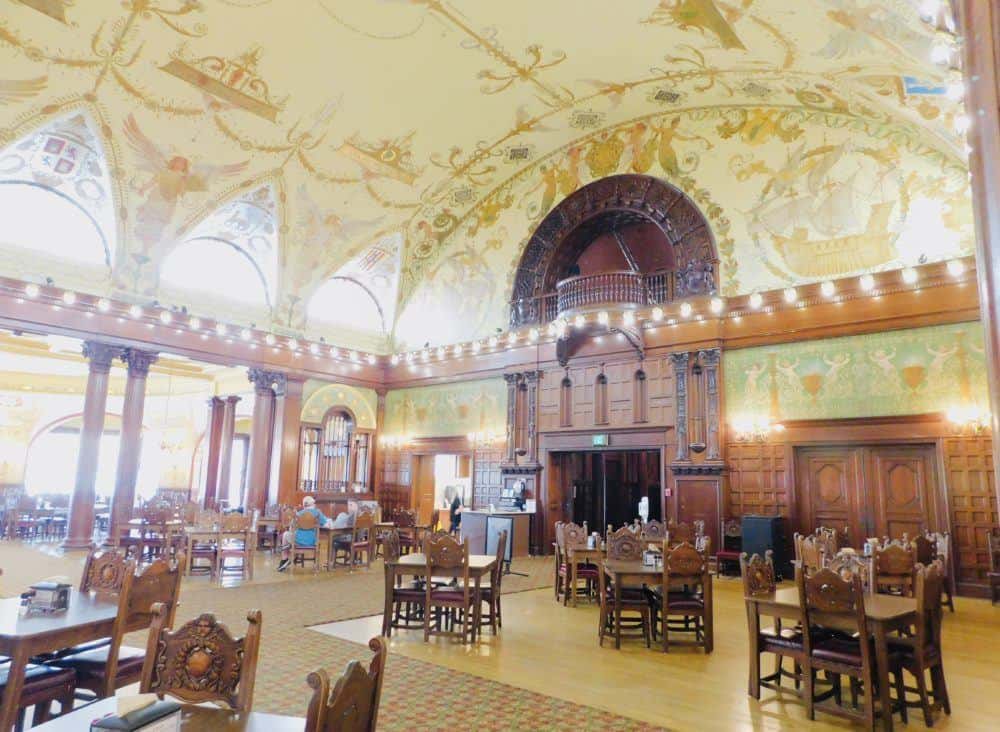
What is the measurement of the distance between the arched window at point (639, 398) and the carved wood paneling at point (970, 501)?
496cm

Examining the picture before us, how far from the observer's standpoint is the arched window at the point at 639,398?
13.0m

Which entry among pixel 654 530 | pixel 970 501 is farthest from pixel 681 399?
pixel 970 501

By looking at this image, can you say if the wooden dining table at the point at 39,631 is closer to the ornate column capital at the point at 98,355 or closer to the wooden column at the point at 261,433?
the ornate column capital at the point at 98,355

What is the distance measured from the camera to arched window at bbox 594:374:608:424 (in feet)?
44.5

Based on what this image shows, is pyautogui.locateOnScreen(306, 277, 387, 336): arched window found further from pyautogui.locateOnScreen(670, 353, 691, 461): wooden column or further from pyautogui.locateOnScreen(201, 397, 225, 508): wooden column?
pyautogui.locateOnScreen(670, 353, 691, 461): wooden column

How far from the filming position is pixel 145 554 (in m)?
12.1

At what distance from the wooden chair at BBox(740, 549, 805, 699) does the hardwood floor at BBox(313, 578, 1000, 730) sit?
12 centimetres

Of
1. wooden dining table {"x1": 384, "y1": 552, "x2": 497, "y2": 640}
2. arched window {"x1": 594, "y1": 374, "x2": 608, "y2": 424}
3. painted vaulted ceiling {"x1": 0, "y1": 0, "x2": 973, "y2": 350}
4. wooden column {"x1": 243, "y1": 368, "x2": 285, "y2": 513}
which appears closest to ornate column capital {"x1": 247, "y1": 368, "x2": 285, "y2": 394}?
wooden column {"x1": 243, "y1": 368, "x2": 285, "y2": 513}

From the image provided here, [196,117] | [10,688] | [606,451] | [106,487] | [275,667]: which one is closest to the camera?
[10,688]

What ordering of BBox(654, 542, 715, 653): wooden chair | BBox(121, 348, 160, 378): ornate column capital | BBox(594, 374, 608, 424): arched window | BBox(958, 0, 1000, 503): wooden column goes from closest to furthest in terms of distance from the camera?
BBox(958, 0, 1000, 503): wooden column < BBox(654, 542, 715, 653): wooden chair < BBox(121, 348, 160, 378): ornate column capital < BBox(594, 374, 608, 424): arched window

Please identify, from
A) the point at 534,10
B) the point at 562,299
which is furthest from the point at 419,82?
the point at 562,299

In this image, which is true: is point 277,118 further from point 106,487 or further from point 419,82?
point 106,487

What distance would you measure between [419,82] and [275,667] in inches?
388

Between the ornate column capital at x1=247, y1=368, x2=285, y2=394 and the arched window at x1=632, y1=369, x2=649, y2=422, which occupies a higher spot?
the ornate column capital at x1=247, y1=368, x2=285, y2=394
